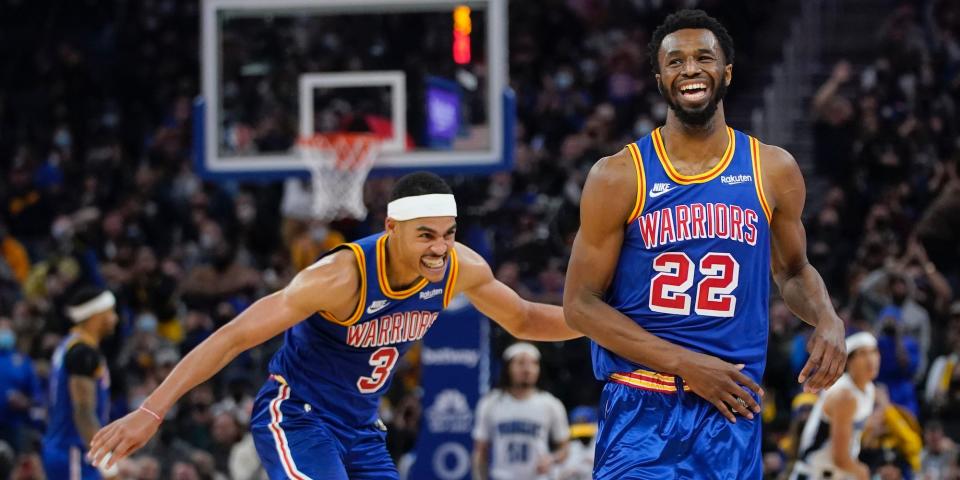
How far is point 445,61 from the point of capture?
1270cm

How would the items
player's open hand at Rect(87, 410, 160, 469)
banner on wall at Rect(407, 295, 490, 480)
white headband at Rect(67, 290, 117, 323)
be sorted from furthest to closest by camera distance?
banner on wall at Rect(407, 295, 490, 480)
white headband at Rect(67, 290, 117, 323)
player's open hand at Rect(87, 410, 160, 469)

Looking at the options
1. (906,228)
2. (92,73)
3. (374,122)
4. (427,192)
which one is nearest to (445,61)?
(374,122)

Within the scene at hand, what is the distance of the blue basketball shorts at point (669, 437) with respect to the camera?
471 cm

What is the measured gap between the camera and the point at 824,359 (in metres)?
4.66

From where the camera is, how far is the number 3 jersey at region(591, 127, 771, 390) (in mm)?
4785

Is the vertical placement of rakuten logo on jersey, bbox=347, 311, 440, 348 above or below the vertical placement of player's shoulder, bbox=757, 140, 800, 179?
below

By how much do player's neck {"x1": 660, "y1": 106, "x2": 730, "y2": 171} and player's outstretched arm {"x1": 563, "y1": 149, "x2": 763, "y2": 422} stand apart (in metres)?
0.18

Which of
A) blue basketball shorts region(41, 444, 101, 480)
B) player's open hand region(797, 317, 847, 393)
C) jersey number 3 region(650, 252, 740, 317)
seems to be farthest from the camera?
blue basketball shorts region(41, 444, 101, 480)

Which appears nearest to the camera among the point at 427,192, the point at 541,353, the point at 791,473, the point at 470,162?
the point at 427,192

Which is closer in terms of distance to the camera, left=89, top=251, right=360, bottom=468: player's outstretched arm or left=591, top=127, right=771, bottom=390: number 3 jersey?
left=591, top=127, right=771, bottom=390: number 3 jersey

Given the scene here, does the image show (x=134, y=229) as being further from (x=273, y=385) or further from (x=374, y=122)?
(x=273, y=385)

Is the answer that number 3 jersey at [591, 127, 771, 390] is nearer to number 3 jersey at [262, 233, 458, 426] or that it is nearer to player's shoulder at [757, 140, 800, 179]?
player's shoulder at [757, 140, 800, 179]

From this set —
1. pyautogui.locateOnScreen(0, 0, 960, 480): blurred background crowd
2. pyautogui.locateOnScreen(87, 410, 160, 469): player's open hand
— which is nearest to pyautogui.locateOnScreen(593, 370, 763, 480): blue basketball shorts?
pyautogui.locateOnScreen(87, 410, 160, 469): player's open hand

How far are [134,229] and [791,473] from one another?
33.5 feet
